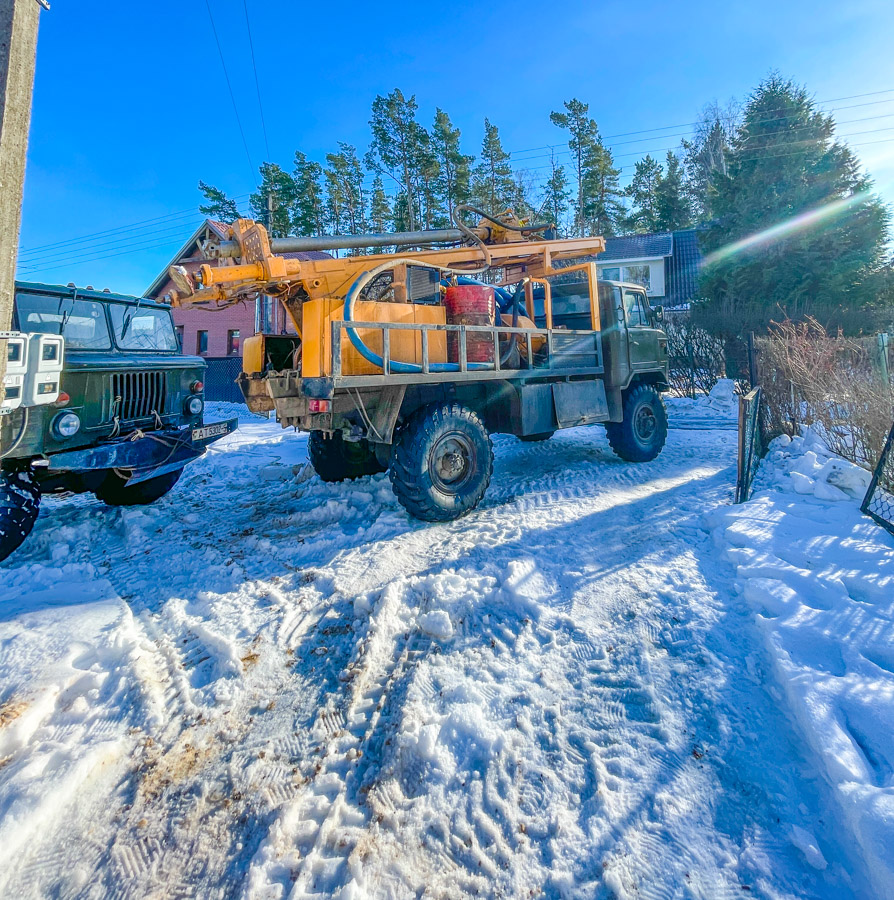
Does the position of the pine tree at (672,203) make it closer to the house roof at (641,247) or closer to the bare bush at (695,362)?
the house roof at (641,247)

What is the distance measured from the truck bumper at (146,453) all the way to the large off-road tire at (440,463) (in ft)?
7.69

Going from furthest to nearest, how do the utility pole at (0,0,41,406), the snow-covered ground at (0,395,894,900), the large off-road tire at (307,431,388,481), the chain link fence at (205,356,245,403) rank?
the chain link fence at (205,356,245,403) → the large off-road tire at (307,431,388,481) → the utility pole at (0,0,41,406) → the snow-covered ground at (0,395,894,900)

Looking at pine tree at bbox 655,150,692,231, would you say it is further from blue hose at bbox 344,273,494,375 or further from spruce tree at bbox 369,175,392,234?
blue hose at bbox 344,273,494,375

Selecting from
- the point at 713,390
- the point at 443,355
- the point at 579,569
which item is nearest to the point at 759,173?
the point at 713,390

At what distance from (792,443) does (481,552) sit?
485 cm

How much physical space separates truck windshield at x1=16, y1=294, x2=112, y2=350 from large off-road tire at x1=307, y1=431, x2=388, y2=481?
2.52 m

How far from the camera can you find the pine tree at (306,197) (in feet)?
93.6

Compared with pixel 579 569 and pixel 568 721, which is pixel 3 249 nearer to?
pixel 568 721

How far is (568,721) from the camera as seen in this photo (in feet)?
7.18

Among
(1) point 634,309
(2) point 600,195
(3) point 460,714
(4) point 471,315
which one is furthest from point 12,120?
(2) point 600,195

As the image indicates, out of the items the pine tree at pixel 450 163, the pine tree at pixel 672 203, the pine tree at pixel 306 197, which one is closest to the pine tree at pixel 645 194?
the pine tree at pixel 672 203

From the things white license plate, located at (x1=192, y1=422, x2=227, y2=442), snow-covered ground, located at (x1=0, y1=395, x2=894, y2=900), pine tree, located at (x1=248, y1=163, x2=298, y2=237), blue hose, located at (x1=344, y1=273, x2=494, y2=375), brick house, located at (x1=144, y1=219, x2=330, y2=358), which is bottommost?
snow-covered ground, located at (x1=0, y1=395, x2=894, y2=900)

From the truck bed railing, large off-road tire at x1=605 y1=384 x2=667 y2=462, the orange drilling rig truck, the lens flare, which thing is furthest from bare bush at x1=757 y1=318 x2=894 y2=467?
the lens flare

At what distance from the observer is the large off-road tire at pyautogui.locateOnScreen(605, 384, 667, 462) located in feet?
23.0
